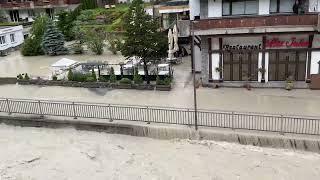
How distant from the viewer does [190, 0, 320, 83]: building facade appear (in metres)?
22.7

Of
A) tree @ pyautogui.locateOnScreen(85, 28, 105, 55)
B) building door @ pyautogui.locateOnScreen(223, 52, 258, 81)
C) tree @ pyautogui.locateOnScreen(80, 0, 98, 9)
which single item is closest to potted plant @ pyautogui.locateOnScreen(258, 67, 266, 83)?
building door @ pyautogui.locateOnScreen(223, 52, 258, 81)

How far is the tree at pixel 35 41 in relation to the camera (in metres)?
40.4

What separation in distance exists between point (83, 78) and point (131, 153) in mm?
10705

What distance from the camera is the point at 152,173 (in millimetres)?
16656

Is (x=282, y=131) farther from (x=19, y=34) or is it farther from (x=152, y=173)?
(x=19, y=34)

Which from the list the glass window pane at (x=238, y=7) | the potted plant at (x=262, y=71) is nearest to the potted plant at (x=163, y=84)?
the potted plant at (x=262, y=71)

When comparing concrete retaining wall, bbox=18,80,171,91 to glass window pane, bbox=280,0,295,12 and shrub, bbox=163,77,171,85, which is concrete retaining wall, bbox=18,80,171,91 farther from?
glass window pane, bbox=280,0,295,12

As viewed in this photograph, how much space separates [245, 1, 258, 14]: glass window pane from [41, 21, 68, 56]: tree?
2166 cm

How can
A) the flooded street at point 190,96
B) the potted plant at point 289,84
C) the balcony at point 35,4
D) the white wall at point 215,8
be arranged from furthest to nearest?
the balcony at point 35,4 → the white wall at point 215,8 → the potted plant at point 289,84 → the flooded street at point 190,96

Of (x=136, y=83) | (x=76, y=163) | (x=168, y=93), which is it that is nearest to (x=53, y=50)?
(x=136, y=83)

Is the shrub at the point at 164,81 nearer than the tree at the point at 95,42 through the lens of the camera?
Yes

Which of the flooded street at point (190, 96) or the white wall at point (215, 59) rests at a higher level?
the white wall at point (215, 59)

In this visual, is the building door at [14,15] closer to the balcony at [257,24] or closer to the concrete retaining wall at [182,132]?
the concrete retaining wall at [182,132]

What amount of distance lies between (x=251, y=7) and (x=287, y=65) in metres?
4.15
